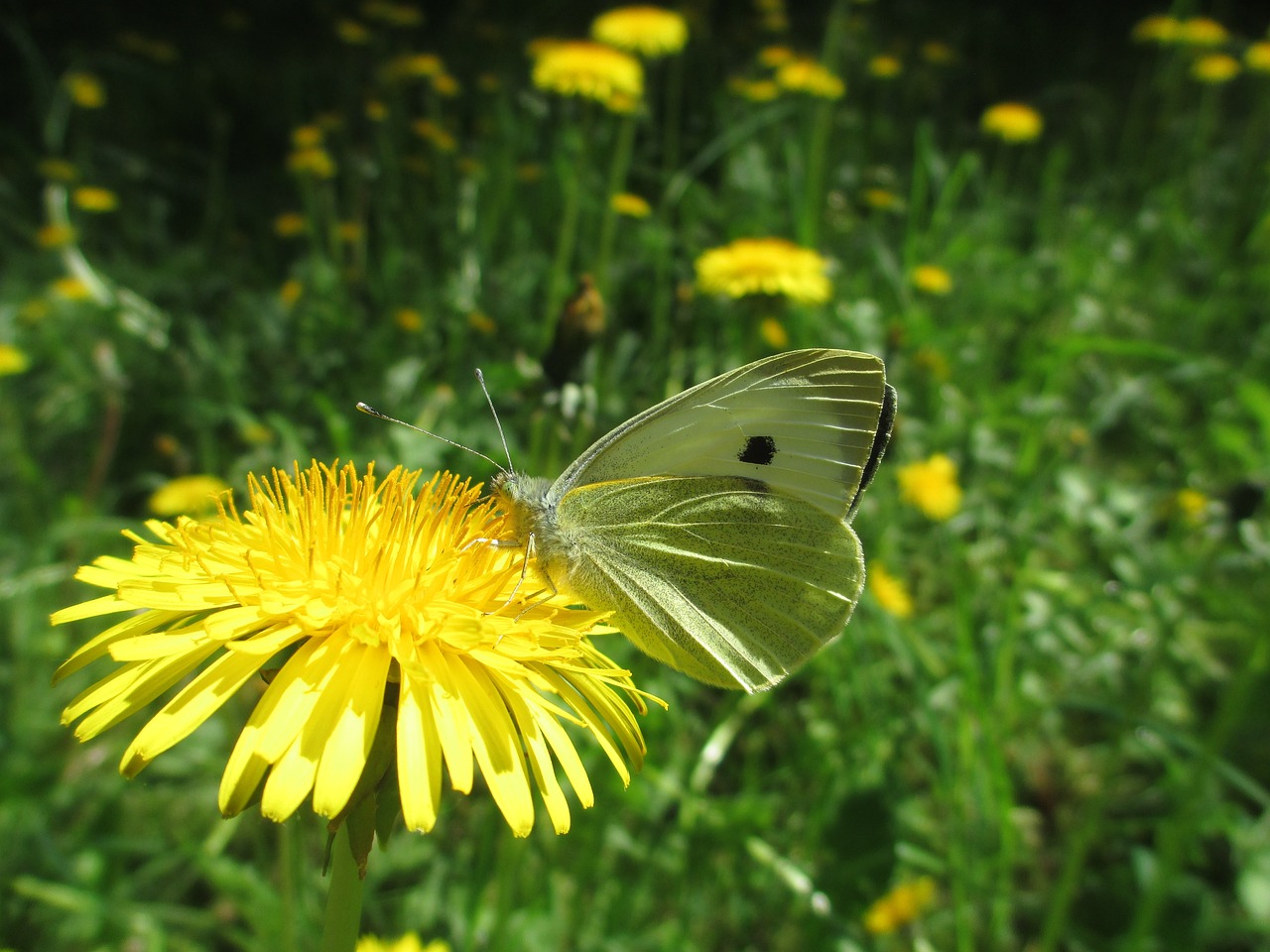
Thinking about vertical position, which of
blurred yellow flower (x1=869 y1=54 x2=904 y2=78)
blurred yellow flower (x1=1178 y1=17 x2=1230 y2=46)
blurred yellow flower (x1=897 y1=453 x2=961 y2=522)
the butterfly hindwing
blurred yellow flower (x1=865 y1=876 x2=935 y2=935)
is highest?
blurred yellow flower (x1=1178 y1=17 x2=1230 y2=46)

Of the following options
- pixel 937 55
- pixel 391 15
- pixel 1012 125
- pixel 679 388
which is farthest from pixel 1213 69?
pixel 391 15

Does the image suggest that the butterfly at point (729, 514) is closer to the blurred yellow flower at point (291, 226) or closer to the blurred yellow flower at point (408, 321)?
the blurred yellow flower at point (408, 321)

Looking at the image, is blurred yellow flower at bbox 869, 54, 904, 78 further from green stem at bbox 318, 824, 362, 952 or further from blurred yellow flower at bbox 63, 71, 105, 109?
green stem at bbox 318, 824, 362, 952

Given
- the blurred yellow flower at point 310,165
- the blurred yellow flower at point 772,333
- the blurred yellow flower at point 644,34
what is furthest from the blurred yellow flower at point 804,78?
the blurred yellow flower at point 310,165

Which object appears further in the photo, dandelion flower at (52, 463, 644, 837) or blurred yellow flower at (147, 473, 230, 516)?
blurred yellow flower at (147, 473, 230, 516)

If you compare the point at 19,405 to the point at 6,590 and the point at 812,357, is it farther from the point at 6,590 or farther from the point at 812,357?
the point at 812,357

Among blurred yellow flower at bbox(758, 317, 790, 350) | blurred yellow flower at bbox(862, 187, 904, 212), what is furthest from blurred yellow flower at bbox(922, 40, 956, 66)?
blurred yellow flower at bbox(758, 317, 790, 350)

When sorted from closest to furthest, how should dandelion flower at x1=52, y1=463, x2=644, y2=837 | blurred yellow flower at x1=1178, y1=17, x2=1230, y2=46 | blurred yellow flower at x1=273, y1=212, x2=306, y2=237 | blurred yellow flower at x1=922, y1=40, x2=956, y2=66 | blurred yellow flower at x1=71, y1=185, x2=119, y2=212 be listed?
dandelion flower at x1=52, y1=463, x2=644, y2=837
blurred yellow flower at x1=71, y1=185, x2=119, y2=212
blurred yellow flower at x1=273, y1=212, x2=306, y2=237
blurred yellow flower at x1=1178, y1=17, x2=1230, y2=46
blurred yellow flower at x1=922, y1=40, x2=956, y2=66
